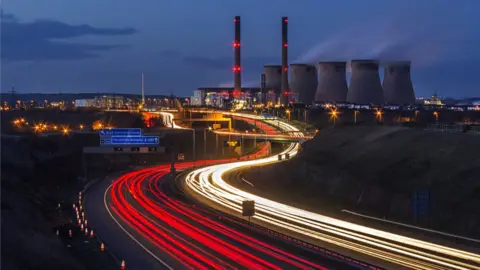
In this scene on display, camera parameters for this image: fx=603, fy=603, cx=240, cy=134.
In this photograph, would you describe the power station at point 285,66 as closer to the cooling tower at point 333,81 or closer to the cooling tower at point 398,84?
the cooling tower at point 333,81

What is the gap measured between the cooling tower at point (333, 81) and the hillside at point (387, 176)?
278 ft

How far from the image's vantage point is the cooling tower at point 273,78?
175 meters

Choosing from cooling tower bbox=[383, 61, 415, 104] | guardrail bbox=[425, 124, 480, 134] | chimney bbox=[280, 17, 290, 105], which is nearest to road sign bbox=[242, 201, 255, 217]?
guardrail bbox=[425, 124, 480, 134]

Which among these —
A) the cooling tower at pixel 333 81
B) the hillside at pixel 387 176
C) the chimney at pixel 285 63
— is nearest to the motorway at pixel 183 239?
the hillside at pixel 387 176

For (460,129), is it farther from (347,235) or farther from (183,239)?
(183,239)

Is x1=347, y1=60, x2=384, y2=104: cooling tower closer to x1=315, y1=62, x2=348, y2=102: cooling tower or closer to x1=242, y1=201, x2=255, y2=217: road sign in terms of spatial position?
x1=315, y1=62, x2=348, y2=102: cooling tower

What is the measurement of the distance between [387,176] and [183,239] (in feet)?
53.8

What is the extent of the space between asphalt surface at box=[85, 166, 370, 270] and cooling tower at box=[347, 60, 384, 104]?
92.4 metres

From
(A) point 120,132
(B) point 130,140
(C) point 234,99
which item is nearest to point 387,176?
(B) point 130,140

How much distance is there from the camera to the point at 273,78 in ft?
579

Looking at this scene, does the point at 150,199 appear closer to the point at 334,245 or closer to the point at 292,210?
the point at 292,210

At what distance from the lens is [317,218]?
109ft

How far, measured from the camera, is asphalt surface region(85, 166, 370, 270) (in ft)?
77.5

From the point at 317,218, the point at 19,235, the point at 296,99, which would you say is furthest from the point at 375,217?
the point at 296,99
